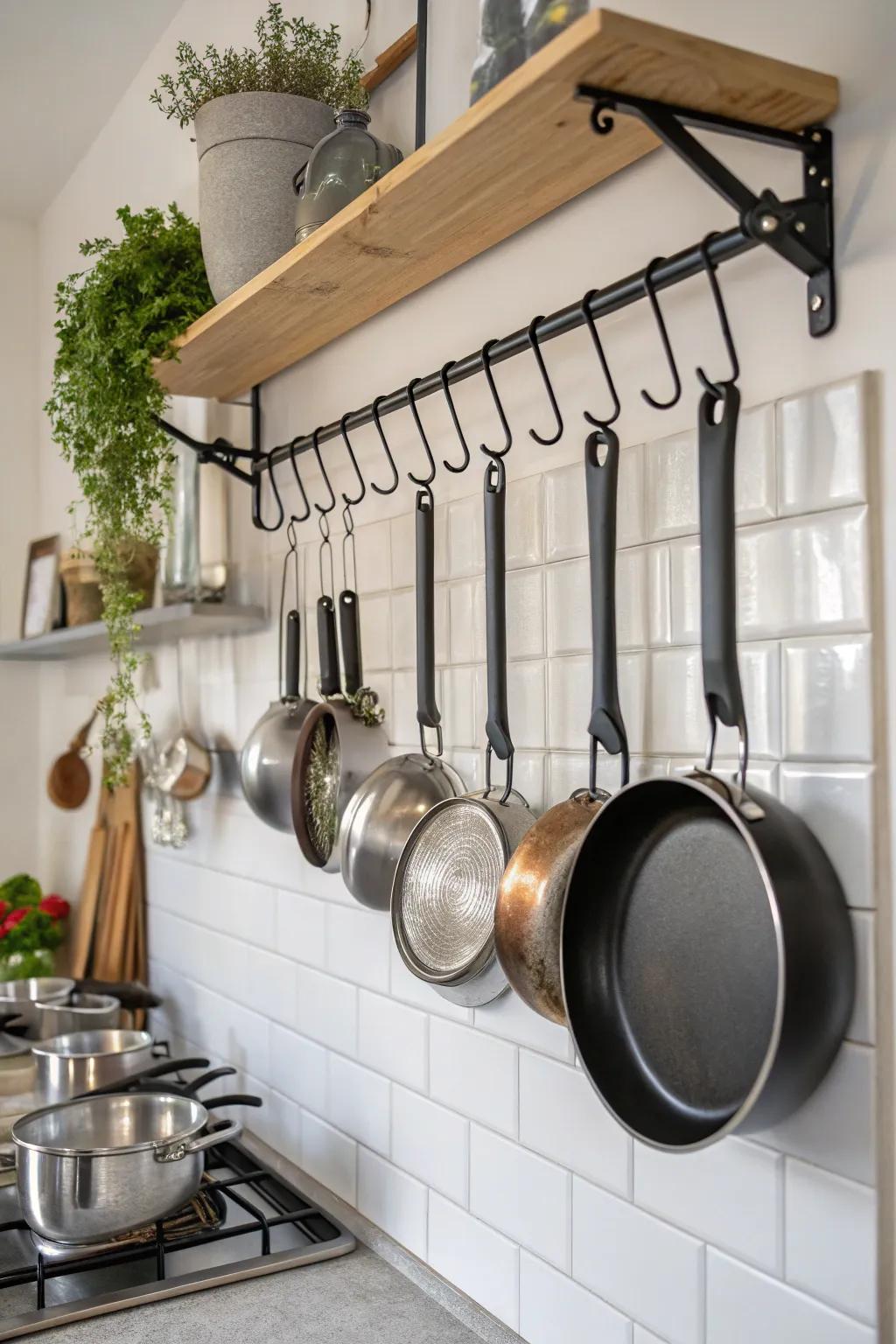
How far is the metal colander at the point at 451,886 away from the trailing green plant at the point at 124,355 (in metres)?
0.72

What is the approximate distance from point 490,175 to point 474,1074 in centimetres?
83

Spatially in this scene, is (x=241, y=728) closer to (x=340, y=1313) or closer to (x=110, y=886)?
(x=110, y=886)

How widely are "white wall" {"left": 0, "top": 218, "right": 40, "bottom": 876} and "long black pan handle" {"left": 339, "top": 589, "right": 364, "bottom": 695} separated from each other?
1.58 meters

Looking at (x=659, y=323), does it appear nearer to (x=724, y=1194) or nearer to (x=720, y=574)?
(x=720, y=574)

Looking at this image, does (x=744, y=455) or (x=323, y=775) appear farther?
(x=323, y=775)

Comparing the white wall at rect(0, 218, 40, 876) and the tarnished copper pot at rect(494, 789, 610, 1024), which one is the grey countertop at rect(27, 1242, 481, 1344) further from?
the white wall at rect(0, 218, 40, 876)

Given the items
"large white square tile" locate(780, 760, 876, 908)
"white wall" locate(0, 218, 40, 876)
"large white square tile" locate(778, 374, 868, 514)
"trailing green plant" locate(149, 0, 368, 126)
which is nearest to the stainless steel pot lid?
"large white square tile" locate(780, 760, 876, 908)

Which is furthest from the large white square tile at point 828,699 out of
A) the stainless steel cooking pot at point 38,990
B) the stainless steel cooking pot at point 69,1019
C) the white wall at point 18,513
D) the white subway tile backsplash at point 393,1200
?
the white wall at point 18,513

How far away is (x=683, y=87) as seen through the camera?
79 centimetres

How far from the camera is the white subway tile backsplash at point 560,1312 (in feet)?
3.27

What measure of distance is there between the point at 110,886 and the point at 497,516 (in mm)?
1389

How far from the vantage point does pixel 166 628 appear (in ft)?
6.03

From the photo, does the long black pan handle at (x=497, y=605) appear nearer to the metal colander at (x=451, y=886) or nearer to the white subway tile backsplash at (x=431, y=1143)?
the metal colander at (x=451, y=886)

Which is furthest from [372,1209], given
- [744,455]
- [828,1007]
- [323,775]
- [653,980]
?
[744,455]
